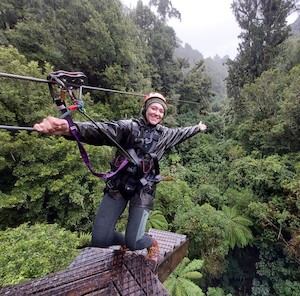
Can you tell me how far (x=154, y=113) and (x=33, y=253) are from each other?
130 inches

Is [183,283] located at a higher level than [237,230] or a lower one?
lower

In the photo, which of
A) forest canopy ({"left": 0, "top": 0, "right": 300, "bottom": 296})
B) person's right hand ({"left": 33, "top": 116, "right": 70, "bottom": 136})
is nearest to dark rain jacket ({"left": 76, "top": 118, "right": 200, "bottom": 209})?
person's right hand ({"left": 33, "top": 116, "right": 70, "bottom": 136})

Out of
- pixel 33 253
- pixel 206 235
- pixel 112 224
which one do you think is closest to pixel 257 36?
pixel 206 235

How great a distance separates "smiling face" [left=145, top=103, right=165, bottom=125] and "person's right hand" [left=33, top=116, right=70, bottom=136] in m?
0.91

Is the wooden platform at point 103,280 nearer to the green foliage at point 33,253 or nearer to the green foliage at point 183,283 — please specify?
the green foliage at point 33,253

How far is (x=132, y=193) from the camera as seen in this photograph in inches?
79.4

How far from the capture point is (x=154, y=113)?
1979 mm

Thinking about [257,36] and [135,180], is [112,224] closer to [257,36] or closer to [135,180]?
[135,180]

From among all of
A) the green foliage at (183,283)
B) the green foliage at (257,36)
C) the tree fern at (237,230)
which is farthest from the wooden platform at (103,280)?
the green foliage at (257,36)

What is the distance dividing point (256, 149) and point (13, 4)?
14.5m

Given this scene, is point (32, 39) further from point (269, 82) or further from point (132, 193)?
Result: point (269, 82)

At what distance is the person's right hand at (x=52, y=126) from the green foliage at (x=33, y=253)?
2874mm

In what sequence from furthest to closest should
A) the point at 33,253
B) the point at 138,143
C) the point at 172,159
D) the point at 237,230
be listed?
the point at 172,159 → the point at 237,230 → the point at 33,253 → the point at 138,143

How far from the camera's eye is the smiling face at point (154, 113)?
1.98m
